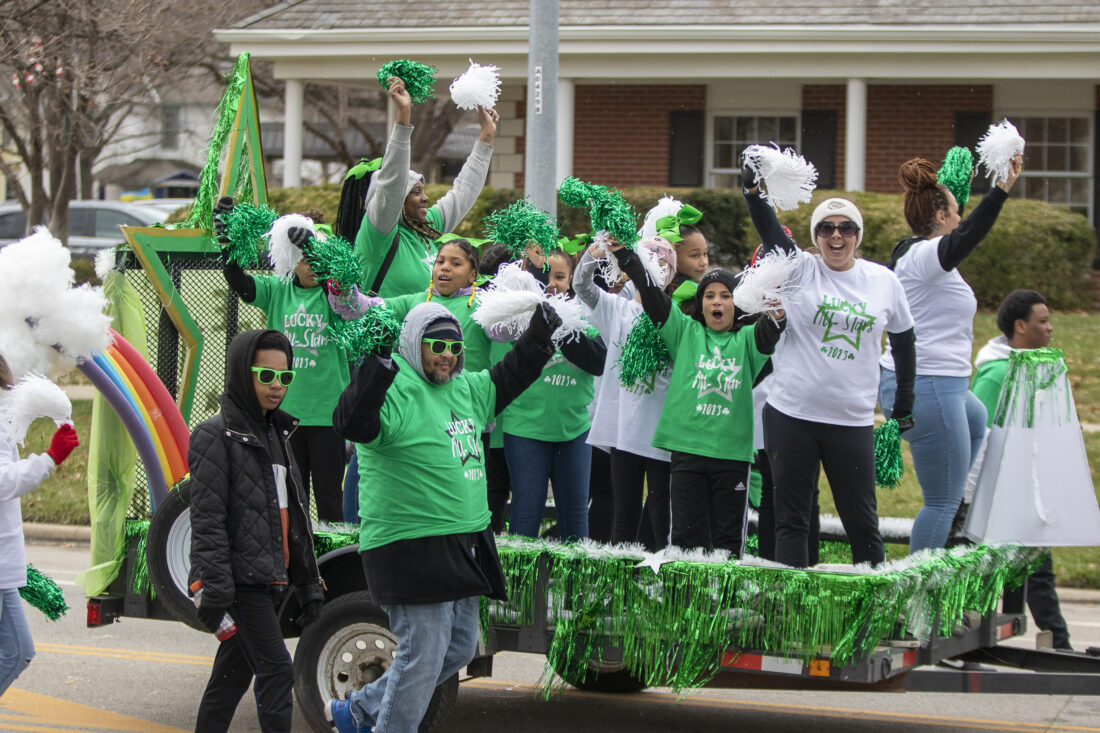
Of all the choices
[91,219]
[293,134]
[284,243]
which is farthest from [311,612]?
[91,219]

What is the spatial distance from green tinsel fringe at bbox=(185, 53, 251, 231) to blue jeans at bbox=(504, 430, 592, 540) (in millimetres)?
1602

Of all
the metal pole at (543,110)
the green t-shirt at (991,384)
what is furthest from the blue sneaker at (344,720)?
the metal pole at (543,110)

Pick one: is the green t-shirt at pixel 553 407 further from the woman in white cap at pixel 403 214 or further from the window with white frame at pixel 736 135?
the window with white frame at pixel 736 135

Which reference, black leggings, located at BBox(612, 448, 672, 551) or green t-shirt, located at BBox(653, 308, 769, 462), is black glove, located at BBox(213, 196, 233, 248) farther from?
black leggings, located at BBox(612, 448, 672, 551)

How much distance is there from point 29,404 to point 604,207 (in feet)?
7.06

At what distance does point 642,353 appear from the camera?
5.56 m

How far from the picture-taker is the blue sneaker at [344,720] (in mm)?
4527

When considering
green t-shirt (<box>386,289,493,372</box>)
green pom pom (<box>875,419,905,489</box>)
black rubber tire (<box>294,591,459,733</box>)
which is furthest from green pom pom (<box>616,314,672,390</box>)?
black rubber tire (<box>294,591,459,733</box>)

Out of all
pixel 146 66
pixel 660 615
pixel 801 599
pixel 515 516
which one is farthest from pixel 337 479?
pixel 146 66

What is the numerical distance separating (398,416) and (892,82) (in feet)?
46.3

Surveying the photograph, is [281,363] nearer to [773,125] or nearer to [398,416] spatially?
[398,416]

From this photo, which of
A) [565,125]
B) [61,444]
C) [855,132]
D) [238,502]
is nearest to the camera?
[238,502]

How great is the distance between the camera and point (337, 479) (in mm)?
5828

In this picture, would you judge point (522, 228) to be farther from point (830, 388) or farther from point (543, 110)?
point (543, 110)
